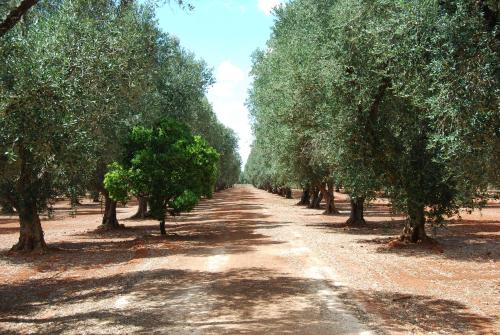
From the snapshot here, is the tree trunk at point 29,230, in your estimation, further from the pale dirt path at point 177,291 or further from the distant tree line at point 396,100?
the distant tree line at point 396,100

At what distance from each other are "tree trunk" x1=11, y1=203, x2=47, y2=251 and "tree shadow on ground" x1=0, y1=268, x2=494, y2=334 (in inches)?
288

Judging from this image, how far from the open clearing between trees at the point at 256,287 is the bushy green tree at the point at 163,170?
7.69ft

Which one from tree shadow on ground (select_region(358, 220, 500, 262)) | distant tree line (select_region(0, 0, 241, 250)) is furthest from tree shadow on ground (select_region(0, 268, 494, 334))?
tree shadow on ground (select_region(358, 220, 500, 262))

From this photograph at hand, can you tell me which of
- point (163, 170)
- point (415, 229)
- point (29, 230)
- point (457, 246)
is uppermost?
point (163, 170)

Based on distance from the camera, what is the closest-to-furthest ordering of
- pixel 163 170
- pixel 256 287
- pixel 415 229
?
pixel 256 287
pixel 415 229
pixel 163 170

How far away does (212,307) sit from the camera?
10.8 m

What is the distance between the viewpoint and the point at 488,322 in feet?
31.3

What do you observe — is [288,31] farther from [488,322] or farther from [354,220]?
[488,322]

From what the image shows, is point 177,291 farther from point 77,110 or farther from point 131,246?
point 131,246

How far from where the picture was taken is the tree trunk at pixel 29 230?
70.5 feet

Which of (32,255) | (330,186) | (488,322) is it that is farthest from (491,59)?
(330,186)

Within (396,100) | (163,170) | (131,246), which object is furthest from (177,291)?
(163,170)

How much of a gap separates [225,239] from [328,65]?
1059cm

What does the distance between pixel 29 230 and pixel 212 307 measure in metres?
14.2
